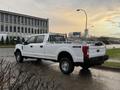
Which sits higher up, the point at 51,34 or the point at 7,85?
the point at 51,34

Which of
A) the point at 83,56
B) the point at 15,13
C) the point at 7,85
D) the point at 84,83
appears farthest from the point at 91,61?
the point at 15,13

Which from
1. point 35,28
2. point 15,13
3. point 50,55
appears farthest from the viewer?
point 35,28

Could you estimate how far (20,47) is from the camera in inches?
628

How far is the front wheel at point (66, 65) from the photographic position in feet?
36.9

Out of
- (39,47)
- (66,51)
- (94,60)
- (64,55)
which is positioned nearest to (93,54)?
(94,60)

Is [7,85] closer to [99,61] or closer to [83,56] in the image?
[83,56]

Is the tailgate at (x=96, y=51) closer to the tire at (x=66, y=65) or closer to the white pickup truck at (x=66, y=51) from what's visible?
the white pickup truck at (x=66, y=51)

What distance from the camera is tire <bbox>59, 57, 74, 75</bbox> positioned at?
1124cm

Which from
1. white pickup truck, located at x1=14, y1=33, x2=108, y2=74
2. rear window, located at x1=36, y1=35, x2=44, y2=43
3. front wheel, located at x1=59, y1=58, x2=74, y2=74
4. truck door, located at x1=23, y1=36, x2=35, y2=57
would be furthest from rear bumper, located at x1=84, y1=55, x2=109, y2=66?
truck door, located at x1=23, y1=36, x2=35, y2=57

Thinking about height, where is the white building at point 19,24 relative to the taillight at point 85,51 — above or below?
above

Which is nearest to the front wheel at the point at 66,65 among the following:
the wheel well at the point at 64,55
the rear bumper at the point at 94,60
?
the wheel well at the point at 64,55

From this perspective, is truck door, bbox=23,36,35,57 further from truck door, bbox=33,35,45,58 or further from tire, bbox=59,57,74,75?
tire, bbox=59,57,74,75

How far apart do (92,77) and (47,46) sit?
340 cm

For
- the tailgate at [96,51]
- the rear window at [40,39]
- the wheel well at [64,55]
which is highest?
the rear window at [40,39]
